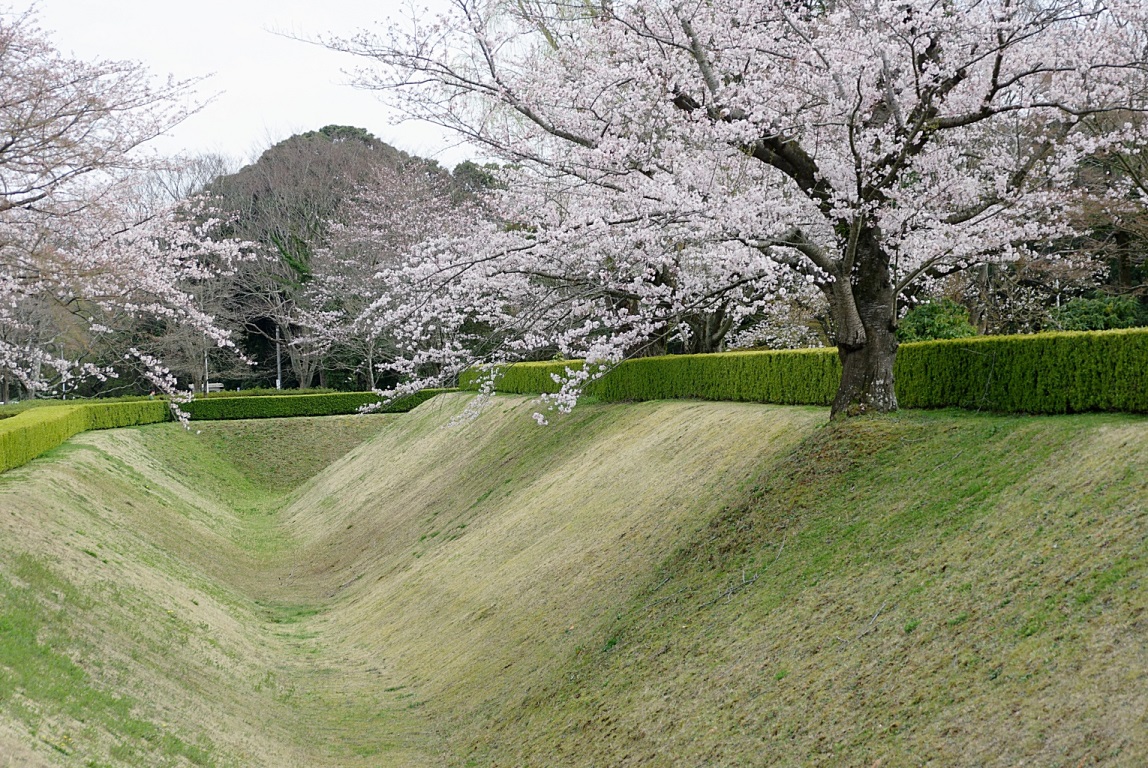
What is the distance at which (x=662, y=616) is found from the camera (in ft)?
29.4

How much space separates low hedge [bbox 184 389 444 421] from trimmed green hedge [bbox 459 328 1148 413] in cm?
2050

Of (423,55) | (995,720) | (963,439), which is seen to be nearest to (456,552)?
(423,55)

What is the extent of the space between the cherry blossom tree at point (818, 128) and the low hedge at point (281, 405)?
23243mm

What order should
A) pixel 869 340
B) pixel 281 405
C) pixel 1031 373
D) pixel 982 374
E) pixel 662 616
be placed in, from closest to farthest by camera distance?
pixel 662 616 < pixel 1031 373 < pixel 982 374 < pixel 869 340 < pixel 281 405

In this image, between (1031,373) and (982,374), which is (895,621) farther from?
(982,374)

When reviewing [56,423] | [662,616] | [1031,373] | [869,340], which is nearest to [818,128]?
[869,340]

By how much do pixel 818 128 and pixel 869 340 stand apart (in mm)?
2404

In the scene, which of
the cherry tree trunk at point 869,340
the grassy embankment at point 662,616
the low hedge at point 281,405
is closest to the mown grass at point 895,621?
the grassy embankment at point 662,616

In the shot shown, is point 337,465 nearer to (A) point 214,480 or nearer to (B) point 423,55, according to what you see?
(A) point 214,480

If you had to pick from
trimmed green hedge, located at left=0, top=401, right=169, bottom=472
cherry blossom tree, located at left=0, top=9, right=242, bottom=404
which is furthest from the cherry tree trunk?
trimmed green hedge, located at left=0, top=401, right=169, bottom=472

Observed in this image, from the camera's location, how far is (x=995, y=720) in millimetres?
5012

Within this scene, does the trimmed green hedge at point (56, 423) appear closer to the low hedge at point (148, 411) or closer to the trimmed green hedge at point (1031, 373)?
the low hedge at point (148, 411)

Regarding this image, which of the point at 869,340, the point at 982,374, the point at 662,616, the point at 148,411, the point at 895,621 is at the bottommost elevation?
the point at 662,616

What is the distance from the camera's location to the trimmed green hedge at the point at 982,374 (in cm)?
865
